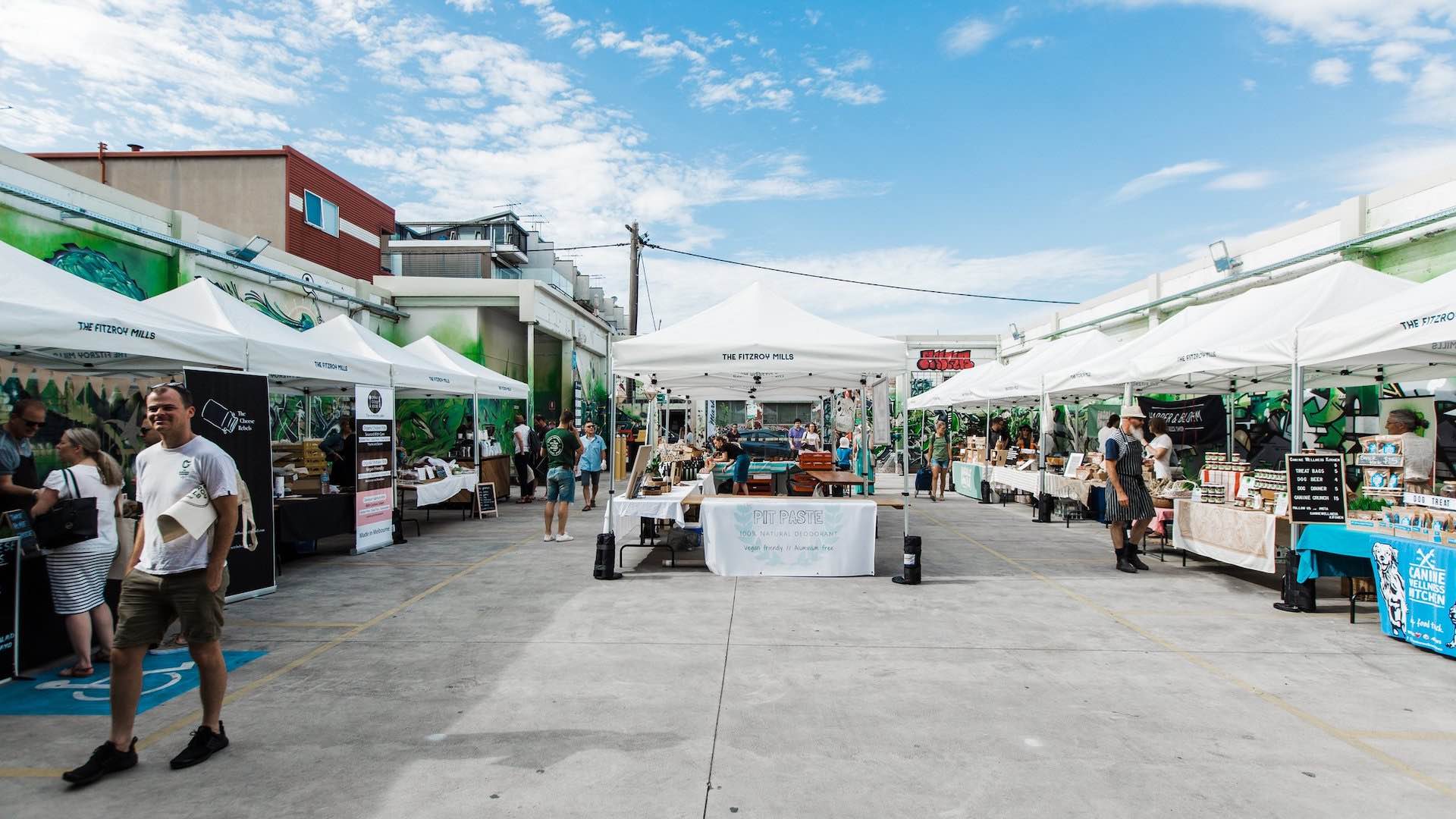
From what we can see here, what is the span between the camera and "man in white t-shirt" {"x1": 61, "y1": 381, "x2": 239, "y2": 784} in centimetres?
343

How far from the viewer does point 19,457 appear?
5191 mm

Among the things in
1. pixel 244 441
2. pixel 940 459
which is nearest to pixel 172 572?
pixel 244 441

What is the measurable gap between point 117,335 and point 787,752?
6.01m

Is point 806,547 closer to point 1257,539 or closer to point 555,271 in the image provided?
point 1257,539

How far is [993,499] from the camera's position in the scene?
671 inches

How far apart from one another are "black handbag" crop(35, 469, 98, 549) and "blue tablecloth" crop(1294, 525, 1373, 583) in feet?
29.5

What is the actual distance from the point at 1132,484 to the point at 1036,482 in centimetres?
567

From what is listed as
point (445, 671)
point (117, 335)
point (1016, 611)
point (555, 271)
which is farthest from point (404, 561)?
point (555, 271)

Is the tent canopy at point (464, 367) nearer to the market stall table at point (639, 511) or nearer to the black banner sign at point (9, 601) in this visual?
the market stall table at point (639, 511)

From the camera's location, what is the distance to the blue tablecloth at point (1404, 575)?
5.29 m

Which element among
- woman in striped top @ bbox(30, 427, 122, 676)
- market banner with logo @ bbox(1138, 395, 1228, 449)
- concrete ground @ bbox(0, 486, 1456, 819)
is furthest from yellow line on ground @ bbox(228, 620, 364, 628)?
market banner with logo @ bbox(1138, 395, 1228, 449)

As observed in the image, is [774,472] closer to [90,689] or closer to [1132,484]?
[1132,484]

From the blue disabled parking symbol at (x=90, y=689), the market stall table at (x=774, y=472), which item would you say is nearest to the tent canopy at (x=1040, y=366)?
the market stall table at (x=774, y=472)

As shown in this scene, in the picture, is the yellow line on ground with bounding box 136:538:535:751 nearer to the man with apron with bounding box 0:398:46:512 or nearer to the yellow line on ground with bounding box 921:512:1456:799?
the man with apron with bounding box 0:398:46:512
